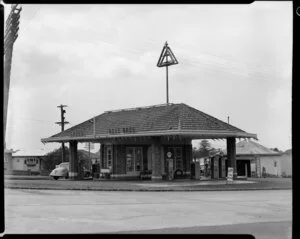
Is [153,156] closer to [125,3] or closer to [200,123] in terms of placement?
[200,123]

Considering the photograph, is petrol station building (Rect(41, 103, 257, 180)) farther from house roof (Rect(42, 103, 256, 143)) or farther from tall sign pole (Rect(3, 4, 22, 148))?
tall sign pole (Rect(3, 4, 22, 148))

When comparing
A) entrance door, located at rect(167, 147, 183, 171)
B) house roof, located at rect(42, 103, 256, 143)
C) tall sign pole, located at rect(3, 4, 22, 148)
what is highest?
house roof, located at rect(42, 103, 256, 143)

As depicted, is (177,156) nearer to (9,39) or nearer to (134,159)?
(134,159)

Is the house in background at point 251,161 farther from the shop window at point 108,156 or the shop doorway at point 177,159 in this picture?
the shop window at point 108,156

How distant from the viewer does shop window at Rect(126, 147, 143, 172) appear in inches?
1131

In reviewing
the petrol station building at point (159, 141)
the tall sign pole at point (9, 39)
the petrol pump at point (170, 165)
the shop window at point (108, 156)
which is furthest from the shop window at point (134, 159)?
the tall sign pole at point (9, 39)

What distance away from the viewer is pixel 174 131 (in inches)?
975

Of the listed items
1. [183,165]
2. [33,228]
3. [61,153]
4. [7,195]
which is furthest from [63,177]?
[183,165]

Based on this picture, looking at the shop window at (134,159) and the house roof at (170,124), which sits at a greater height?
the house roof at (170,124)

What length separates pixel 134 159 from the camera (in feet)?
94.8

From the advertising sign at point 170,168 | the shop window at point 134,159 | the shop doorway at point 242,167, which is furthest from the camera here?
the shop doorway at point 242,167

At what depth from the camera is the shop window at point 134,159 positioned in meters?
28.7

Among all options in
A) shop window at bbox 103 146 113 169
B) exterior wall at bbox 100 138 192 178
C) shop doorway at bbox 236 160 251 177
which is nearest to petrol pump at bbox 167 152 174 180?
exterior wall at bbox 100 138 192 178
